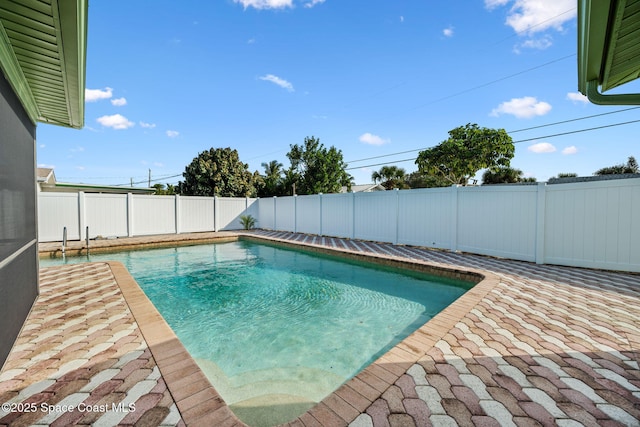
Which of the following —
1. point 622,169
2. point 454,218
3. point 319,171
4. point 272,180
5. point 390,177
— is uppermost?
point 622,169

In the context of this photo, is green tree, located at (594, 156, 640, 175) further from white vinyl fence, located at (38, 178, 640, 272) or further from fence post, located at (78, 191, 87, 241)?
fence post, located at (78, 191, 87, 241)

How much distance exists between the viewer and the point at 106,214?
417 inches

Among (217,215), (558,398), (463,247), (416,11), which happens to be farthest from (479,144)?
(558,398)

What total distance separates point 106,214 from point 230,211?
5.31m

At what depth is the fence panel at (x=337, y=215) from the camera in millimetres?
10305

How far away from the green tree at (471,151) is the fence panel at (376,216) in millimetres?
14140

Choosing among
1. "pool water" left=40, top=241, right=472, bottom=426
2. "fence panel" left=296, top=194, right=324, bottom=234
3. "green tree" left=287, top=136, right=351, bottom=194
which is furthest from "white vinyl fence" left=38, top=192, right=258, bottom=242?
"green tree" left=287, top=136, right=351, bottom=194

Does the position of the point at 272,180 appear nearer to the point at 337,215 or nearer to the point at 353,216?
the point at 337,215

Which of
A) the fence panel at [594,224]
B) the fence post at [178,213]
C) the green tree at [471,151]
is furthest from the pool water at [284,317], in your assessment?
the green tree at [471,151]

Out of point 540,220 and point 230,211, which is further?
point 230,211

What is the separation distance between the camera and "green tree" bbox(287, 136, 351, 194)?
21.7 metres

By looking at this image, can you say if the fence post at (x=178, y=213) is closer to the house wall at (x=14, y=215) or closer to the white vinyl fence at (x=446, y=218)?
the white vinyl fence at (x=446, y=218)

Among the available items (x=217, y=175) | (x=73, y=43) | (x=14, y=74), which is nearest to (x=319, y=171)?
(x=217, y=175)

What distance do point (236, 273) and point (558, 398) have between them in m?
5.94
